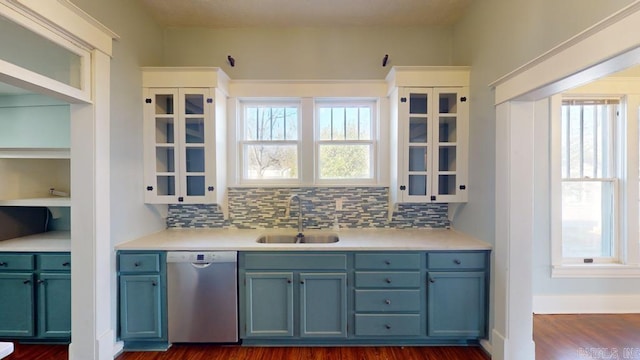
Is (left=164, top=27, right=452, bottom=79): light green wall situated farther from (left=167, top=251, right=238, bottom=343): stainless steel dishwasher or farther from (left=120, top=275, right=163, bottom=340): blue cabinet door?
(left=120, top=275, right=163, bottom=340): blue cabinet door

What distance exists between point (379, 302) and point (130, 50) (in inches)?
117

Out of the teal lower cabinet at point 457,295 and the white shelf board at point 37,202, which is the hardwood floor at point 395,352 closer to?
the teal lower cabinet at point 457,295

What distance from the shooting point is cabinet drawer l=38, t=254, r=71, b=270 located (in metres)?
2.21

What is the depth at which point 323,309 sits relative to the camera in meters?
2.28

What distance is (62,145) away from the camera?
8.18ft

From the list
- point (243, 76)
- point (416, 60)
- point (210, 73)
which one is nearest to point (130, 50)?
point (210, 73)

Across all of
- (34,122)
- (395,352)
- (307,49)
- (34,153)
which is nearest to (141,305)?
(34,153)

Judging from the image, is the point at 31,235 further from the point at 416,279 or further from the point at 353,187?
the point at 416,279

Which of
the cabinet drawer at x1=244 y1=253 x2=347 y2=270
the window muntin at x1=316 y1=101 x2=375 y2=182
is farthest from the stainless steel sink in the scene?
the window muntin at x1=316 y1=101 x2=375 y2=182

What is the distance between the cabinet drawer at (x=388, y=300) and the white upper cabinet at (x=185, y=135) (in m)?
1.57

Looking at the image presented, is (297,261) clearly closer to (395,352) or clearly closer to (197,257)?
(197,257)

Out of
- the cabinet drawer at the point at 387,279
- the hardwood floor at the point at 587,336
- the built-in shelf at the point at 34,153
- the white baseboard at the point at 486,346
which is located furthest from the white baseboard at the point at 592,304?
the built-in shelf at the point at 34,153

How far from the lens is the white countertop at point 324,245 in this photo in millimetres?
2250

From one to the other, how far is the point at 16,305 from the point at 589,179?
5.32 meters
